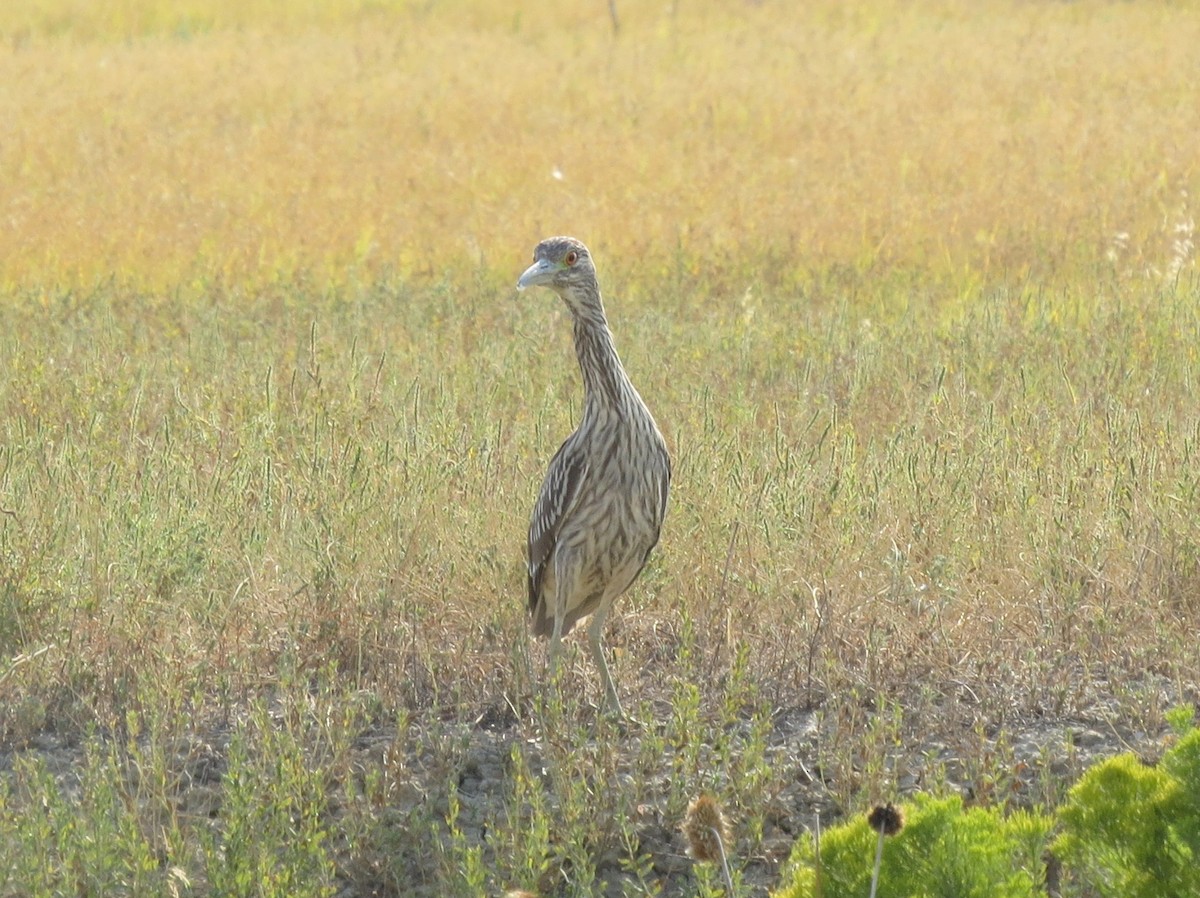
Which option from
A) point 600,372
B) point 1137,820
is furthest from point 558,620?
point 1137,820

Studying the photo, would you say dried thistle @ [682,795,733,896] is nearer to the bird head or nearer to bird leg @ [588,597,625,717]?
bird leg @ [588,597,625,717]

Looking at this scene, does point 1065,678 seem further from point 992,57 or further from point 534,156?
point 992,57

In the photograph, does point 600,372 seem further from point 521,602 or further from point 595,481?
point 521,602

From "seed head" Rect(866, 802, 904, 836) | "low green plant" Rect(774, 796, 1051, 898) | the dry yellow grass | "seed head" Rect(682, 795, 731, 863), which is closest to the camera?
"seed head" Rect(866, 802, 904, 836)

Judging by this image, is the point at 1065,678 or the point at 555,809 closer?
the point at 555,809

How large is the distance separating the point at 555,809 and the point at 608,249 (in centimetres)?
843

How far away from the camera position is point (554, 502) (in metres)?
5.52

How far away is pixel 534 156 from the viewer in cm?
1645

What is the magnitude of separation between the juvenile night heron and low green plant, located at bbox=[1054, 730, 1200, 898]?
6.47 feet

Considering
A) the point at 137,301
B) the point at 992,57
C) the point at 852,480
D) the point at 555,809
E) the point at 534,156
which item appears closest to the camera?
the point at 555,809

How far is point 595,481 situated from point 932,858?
7.24 ft

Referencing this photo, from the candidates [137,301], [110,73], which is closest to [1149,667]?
[137,301]

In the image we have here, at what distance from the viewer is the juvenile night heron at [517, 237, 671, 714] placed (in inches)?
213

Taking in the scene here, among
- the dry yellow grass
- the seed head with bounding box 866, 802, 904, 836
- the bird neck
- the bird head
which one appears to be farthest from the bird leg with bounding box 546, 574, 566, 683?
the dry yellow grass
